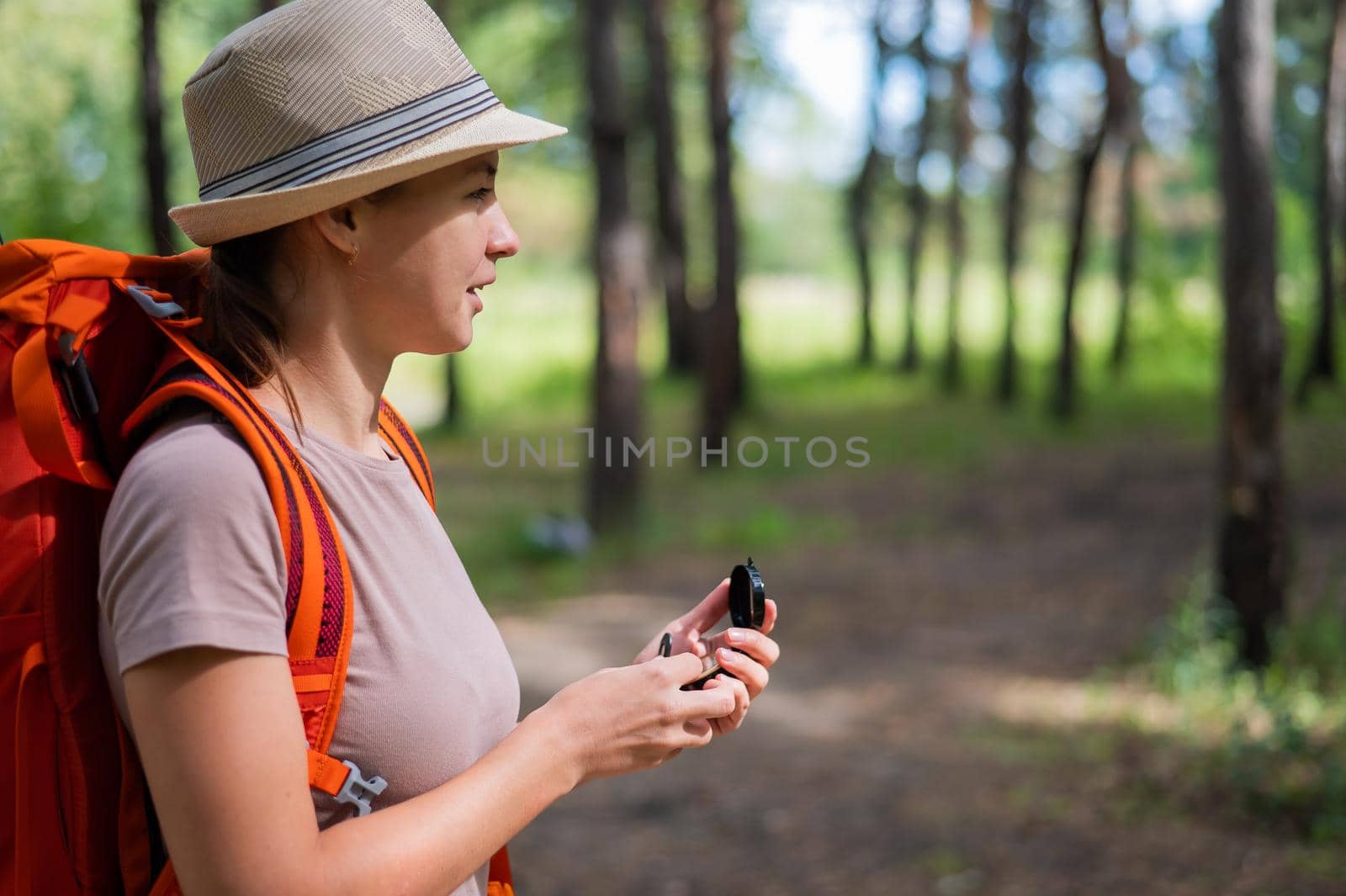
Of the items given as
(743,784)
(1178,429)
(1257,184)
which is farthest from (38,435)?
(1178,429)

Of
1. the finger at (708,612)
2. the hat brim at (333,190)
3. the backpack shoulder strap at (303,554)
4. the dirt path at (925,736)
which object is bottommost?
the dirt path at (925,736)

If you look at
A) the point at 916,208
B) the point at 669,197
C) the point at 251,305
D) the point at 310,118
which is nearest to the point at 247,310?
the point at 251,305

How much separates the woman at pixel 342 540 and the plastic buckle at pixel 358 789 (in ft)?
0.06

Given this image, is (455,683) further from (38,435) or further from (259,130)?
(259,130)

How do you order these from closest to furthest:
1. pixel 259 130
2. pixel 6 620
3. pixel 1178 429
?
pixel 6 620
pixel 259 130
pixel 1178 429

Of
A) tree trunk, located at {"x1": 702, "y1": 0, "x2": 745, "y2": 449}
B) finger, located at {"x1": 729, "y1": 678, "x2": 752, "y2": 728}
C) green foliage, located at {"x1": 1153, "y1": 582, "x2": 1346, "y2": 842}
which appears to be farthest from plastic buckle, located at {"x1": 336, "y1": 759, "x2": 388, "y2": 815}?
tree trunk, located at {"x1": 702, "y1": 0, "x2": 745, "y2": 449}

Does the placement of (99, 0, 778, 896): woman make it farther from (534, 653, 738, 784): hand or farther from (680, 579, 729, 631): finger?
(680, 579, 729, 631): finger

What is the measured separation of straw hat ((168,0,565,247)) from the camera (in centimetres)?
135

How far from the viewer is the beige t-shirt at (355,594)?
1.14 m

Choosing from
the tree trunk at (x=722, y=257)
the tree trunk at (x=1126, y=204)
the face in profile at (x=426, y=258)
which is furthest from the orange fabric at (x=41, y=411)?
the tree trunk at (x=1126, y=204)

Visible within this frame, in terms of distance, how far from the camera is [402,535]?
148 cm

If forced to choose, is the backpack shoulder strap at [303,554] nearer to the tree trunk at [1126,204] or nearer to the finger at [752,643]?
the finger at [752,643]

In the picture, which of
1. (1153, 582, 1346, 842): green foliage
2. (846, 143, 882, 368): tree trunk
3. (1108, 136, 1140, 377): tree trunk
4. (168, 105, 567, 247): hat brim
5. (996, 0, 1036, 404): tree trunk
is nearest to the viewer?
(168, 105, 567, 247): hat brim

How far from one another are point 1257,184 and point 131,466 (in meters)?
6.65
